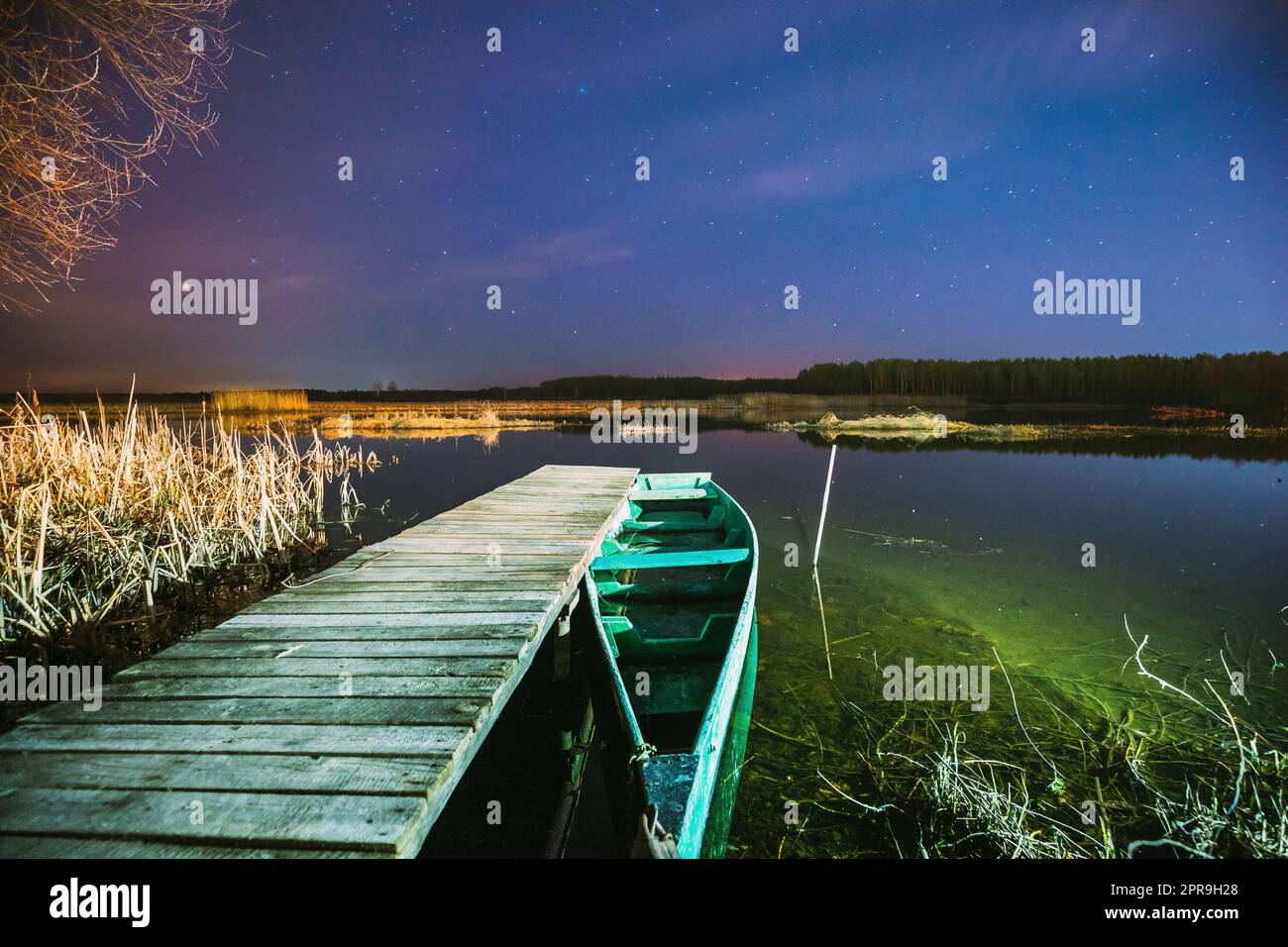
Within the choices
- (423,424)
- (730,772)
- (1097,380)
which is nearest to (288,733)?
(730,772)

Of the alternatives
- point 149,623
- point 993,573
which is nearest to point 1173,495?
point 993,573

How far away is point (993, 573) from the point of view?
831 cm

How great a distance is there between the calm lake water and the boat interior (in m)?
0.59

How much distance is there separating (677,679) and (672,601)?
67.6 inches

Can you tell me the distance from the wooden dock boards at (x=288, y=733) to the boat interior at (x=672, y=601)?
0.89 m

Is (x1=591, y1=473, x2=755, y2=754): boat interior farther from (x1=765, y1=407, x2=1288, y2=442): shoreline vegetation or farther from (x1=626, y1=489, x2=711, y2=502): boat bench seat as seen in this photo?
(x1=765, y1=407, x2=1288, y2=442): shoreline vegetation

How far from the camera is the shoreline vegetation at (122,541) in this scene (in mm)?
4746

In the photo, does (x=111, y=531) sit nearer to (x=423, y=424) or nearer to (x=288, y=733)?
(x=288, y=733)

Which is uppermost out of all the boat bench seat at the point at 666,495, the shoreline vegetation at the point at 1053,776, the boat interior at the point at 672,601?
the boat bench seat at the point at 666,495

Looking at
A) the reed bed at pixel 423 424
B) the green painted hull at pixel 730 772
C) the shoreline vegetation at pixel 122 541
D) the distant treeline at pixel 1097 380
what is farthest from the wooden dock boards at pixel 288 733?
the distant treeline at pixel 1097 380

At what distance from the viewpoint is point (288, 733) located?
8.14 ft

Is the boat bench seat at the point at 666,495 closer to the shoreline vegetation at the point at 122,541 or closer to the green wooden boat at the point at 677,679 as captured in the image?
the green wooden boat at the point at 677,679

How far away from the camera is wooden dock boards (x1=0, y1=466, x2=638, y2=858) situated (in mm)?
1915
